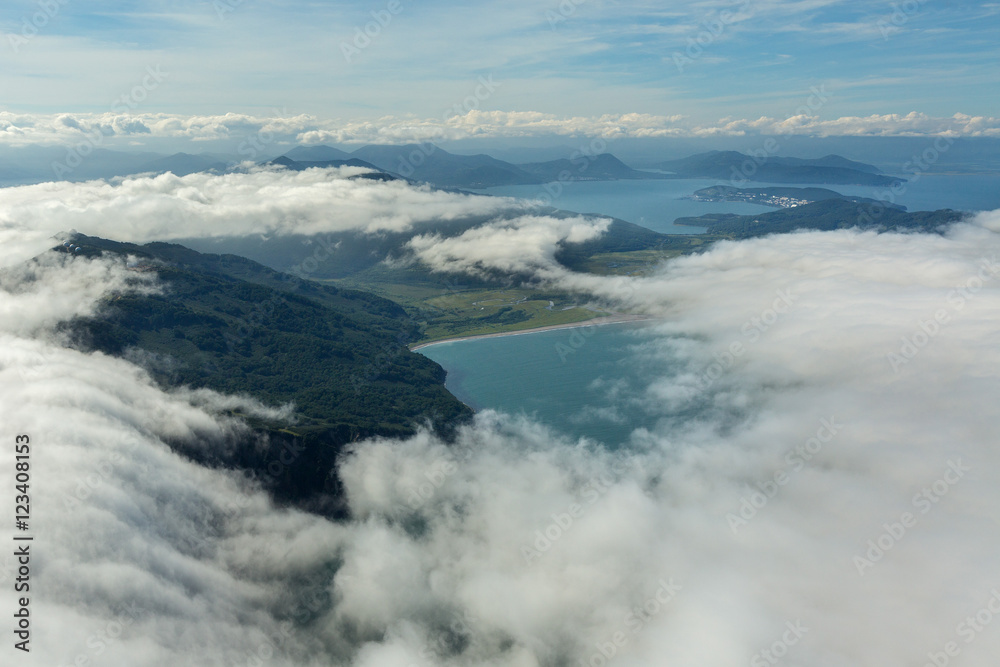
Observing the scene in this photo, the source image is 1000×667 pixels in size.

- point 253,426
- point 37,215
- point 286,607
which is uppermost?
point 37,215

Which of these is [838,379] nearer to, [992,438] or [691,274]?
[992,438]

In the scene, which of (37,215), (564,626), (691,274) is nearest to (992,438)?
(564,626)
